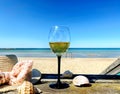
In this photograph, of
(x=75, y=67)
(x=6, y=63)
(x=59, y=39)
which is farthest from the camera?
(x=75, y=67)

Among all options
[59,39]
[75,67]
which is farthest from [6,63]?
[75,67]

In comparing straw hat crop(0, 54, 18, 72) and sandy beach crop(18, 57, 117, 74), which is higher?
straw hat crop(0, 54, 18, 72)

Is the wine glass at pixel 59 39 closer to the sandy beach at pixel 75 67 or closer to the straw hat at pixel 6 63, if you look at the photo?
the straw hat at pixel 6 63

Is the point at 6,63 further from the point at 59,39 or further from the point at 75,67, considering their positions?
the point at 75,67

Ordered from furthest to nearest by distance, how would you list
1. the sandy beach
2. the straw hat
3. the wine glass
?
the sandy beach → the straw hat → the wine glass

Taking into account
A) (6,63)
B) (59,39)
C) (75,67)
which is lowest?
(75,67)

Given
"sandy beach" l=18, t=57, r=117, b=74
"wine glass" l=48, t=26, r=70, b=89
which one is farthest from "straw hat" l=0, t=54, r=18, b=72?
"sandy beach" l=18, t=57, r=117, b=74

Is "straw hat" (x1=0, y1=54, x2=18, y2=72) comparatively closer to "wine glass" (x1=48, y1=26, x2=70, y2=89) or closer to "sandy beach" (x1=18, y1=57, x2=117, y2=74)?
"wine glass" (x1=48, y1=26, x2=70, y2=89)

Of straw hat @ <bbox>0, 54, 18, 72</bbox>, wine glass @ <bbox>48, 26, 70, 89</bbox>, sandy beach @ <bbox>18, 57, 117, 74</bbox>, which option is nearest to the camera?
wine glass @ <bbox>48, 26, 70, 89</bbox>

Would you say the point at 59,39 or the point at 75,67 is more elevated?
the point at 59,39

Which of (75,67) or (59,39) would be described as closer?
(59,39)

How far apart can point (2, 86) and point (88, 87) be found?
69 centimetres

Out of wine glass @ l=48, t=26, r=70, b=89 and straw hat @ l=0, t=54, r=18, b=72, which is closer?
wine glass @ l=48, t=26, r=70, b=89

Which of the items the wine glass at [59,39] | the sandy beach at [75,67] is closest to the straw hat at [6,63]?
the wine glass at [59,39]
